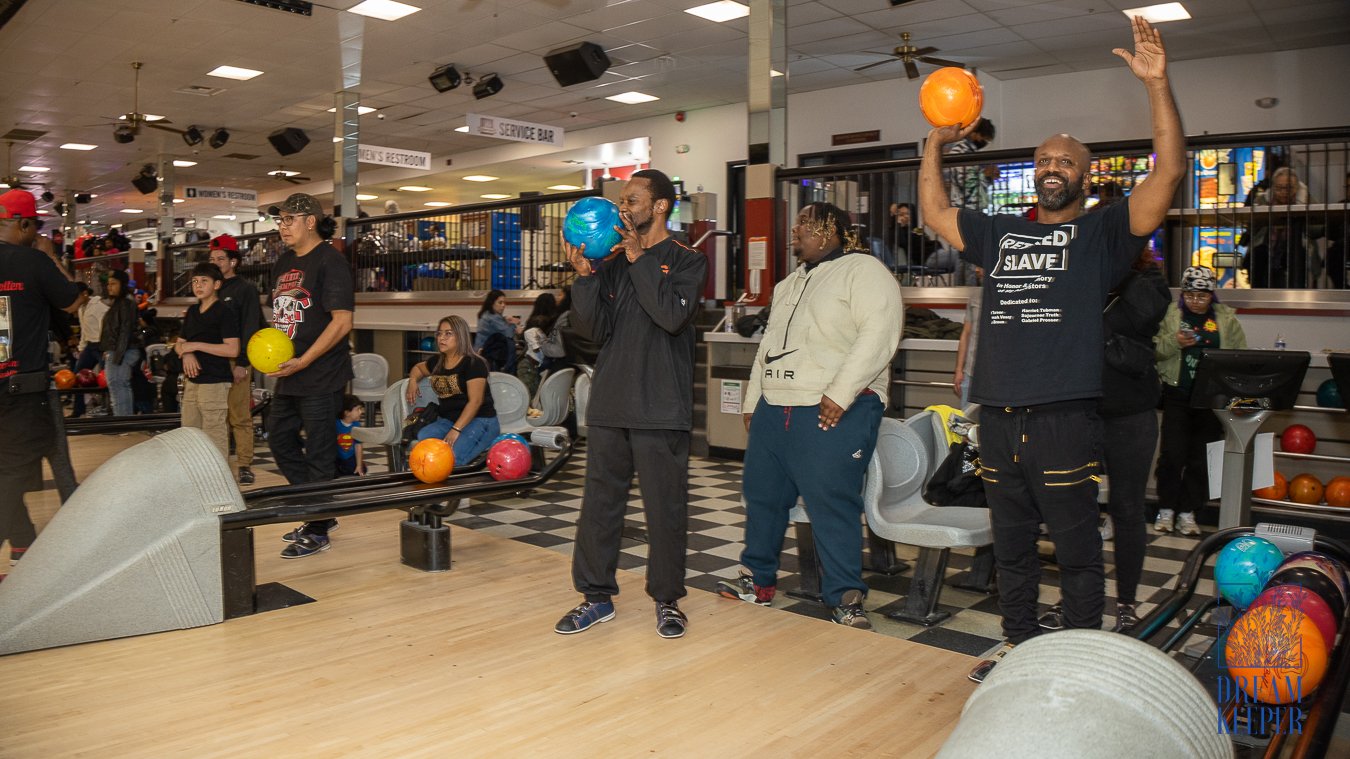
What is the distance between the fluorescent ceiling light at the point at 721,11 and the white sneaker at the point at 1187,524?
20.2ft

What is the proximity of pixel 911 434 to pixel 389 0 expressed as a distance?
7.68m

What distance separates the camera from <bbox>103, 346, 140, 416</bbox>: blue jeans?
9.45 metres

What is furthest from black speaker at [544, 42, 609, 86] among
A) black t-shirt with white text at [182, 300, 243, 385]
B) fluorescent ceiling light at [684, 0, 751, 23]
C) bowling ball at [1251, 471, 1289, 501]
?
bowling ball at [1251, 471, 1289, 501]

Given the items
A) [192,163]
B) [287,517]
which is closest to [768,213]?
[287,517]

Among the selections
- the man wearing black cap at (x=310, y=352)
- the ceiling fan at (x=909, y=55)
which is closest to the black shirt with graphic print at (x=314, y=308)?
the man wearing black cap at (x=310, y=352)

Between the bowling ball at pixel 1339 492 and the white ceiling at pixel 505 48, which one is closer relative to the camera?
the bowling ball at pixel 1339 492

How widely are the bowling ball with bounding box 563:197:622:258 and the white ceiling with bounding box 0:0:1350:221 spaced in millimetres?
6926

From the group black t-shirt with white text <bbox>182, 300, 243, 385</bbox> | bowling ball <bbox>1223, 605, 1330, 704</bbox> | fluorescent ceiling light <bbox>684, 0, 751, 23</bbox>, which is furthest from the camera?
fluorescent ceiling light <bbox>684, 0, 751, 23</bbox>

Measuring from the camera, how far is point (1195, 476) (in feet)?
18.7

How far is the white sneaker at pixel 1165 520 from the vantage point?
224 inches

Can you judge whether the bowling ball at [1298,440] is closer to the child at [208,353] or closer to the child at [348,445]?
the child at [348,445]

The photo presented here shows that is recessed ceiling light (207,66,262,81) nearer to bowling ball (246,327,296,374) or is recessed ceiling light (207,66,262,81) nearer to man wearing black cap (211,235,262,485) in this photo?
man wearing black cap (211,235,262,485)

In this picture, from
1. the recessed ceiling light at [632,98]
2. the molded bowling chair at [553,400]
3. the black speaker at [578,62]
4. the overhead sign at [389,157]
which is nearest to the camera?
the molded bowling chair at [553,400]

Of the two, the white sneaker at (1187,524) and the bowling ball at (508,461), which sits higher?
the bowling ball at (508,461)
